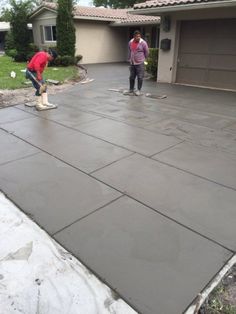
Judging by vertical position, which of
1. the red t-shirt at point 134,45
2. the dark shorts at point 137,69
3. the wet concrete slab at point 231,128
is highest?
the red t-shirt at point 134,45

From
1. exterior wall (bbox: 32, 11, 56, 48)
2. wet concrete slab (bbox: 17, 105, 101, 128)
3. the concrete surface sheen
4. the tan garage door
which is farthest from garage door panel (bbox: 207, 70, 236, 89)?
exterior wall (bbox: 32, 11, 56, 48)

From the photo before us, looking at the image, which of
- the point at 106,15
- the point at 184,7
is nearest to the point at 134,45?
the point at 184,7

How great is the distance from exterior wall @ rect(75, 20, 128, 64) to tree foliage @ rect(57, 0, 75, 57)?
172 cm

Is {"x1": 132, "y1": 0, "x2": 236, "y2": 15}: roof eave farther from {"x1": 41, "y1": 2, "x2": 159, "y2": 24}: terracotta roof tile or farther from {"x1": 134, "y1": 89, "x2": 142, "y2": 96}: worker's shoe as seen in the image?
{"x1": 41, "y1": 2, "x2": 159, "y2": 24}: terracotta roof tile

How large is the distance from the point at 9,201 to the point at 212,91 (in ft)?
25.5

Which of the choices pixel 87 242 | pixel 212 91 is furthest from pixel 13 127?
pixel 212 91

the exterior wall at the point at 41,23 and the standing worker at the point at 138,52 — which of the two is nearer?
the standing worker at the point at 138,52

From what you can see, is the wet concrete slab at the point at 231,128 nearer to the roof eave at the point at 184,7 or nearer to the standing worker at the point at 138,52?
the standing worker at the point at 138,52

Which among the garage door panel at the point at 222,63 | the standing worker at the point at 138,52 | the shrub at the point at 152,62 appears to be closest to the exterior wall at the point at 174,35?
the shrub at the point at 152,62

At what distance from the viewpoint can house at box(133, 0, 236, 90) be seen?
28.0 feet

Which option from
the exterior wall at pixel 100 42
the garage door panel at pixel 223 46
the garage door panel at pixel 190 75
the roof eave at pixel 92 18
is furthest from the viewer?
the exterior wall at pixel 100 42

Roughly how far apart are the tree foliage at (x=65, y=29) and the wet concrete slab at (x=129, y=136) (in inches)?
450

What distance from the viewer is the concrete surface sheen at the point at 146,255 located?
6.09ft

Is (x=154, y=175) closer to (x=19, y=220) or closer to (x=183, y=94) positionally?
(x=19, y=220)
